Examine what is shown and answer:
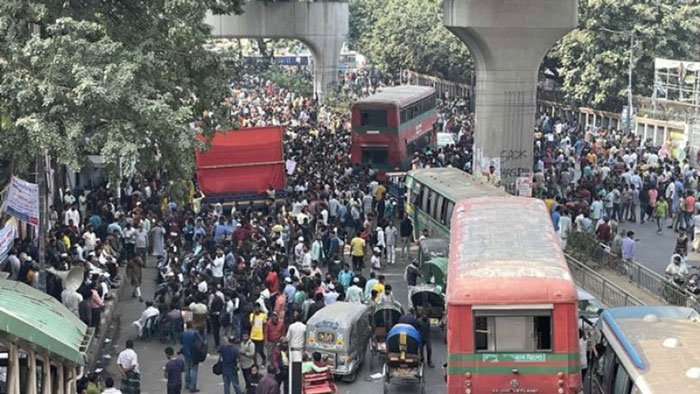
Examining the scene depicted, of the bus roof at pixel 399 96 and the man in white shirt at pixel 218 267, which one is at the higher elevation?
the bus roof at pixel 399 96

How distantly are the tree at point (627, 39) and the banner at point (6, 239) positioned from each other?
36227 millimetres

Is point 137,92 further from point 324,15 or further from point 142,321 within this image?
point 324,15

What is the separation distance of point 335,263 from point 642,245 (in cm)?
994

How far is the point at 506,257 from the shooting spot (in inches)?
655

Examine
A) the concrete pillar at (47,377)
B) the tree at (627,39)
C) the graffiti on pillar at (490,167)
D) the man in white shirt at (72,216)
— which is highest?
the tree at (627,39)

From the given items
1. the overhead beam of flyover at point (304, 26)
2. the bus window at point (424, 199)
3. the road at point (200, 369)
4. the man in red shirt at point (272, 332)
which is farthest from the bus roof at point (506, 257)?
the overhead beam of flyover at point (304, 26)

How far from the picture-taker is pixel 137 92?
19.7 meters

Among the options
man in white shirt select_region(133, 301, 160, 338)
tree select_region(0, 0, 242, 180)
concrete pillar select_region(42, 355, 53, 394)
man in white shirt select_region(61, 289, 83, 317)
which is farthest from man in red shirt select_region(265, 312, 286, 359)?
concrete pillar select_region(42, 355, 53, 394)

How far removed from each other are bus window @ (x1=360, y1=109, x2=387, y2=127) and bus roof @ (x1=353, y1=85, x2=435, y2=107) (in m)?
0.33

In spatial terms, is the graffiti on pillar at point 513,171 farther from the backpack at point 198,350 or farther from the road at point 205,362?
the backpack at point 198,350

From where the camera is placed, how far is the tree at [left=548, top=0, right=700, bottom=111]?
53.8 metres

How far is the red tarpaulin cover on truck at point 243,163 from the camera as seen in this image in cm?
3262

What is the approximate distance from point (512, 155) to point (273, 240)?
42.6 ft

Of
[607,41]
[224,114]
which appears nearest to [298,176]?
[224,114]
